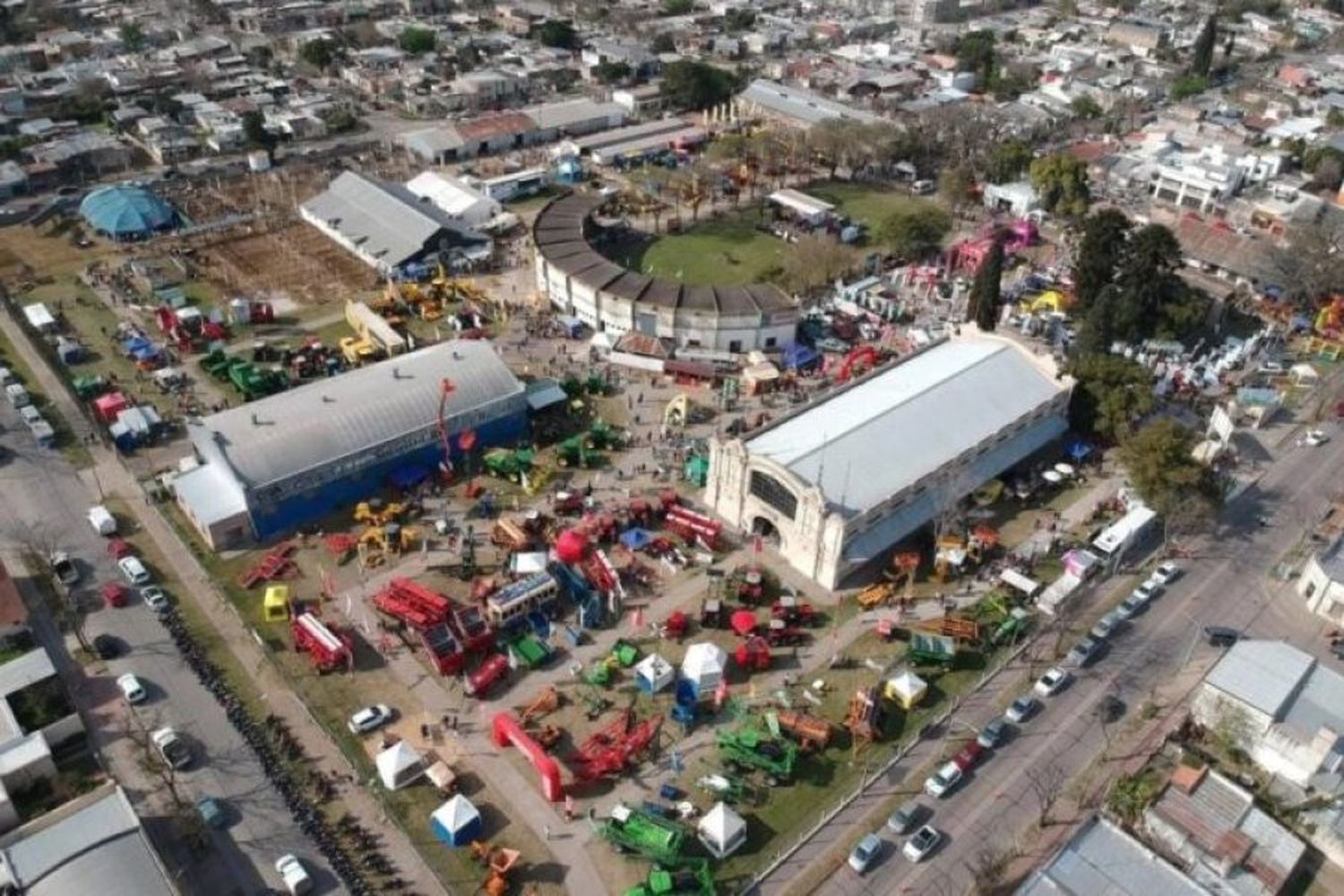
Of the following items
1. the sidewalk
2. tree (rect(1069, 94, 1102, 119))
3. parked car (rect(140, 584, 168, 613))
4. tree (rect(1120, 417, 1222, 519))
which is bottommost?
the sidewalk

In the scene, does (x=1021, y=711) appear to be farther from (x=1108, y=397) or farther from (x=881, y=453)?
(x=1108, y=397)

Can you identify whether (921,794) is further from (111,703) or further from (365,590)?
(111,703)

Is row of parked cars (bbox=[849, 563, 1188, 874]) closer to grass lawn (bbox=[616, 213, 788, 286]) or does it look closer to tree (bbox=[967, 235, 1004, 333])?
tree (bbox=[967, 235, 1004, 333])

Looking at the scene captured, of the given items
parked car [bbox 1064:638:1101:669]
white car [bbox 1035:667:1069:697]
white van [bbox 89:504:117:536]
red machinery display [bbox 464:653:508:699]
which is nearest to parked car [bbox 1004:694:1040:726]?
white car [bbox 1035:667:1069:697]

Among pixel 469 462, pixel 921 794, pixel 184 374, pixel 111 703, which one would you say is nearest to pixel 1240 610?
pixel 921 794

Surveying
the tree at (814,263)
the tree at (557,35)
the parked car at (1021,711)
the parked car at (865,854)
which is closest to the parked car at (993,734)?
the parked car at (1021,711)

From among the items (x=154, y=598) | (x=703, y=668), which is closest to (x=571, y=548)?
(x=703, y=668)
